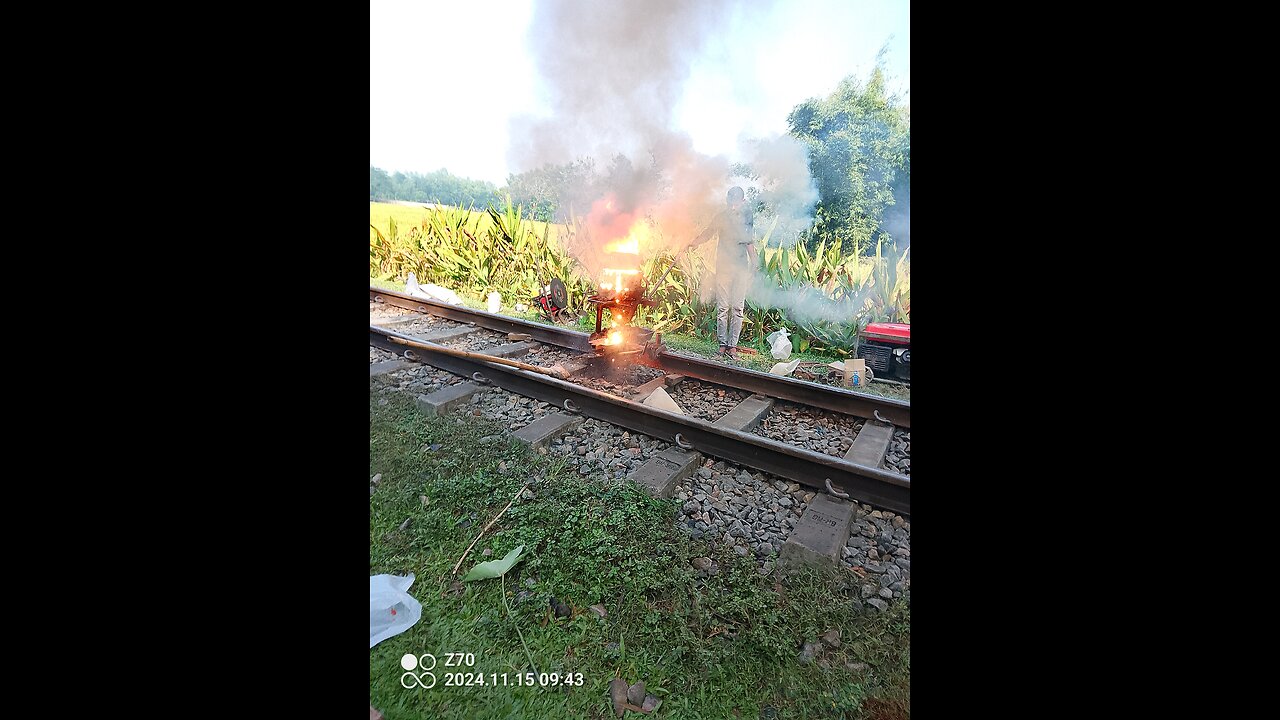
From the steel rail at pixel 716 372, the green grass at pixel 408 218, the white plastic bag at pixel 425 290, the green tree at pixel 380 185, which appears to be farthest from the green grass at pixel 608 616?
the green tree at pixel 380 185

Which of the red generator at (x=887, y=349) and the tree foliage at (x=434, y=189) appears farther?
the tree foliage at (x=434, y=189)

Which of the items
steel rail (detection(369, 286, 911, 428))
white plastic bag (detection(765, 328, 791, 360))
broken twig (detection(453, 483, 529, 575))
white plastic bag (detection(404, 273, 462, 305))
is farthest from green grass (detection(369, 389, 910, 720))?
white plastic bag (detection(404, 273, 462, 305))

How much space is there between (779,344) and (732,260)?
0.37m

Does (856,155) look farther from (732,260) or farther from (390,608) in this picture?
(390,608)

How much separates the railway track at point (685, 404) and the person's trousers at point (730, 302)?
0.46ft

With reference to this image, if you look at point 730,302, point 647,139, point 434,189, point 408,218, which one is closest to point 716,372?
point 730,302

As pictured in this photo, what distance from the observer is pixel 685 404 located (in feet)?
6.86

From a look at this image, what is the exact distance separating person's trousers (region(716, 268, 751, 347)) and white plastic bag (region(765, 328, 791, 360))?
0.46 feet

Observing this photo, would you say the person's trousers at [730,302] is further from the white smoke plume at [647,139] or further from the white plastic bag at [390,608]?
the white plastic bag at [390,608]

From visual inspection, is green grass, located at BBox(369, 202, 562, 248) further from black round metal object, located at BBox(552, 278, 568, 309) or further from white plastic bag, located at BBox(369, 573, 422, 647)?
white plastic bag, located at BBox(369, 573, 422, 647)

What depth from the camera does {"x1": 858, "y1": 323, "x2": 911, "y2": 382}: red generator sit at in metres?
1.81

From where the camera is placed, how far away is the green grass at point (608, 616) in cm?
132
